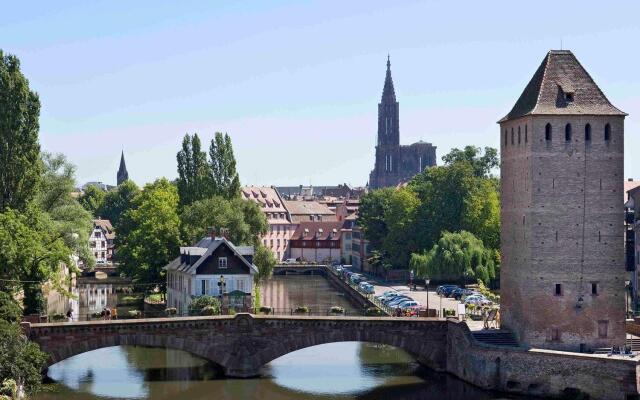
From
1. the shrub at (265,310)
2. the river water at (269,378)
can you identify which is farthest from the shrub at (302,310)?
the river water at (269,378)

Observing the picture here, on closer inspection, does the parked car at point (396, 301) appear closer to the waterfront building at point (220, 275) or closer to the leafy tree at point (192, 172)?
the waterfront building at point (220, 275)

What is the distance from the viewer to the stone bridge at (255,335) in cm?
6334

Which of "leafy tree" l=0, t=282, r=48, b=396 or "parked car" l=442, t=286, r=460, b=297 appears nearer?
"leafy tree" l=0, t=282, r=48, b=396

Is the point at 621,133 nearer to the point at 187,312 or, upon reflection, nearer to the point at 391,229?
the point at 187,312

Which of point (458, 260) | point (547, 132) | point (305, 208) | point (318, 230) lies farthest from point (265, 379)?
point (305, 208)

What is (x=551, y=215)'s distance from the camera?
204 feet

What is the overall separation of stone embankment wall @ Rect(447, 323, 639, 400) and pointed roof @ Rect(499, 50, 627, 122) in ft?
42.9

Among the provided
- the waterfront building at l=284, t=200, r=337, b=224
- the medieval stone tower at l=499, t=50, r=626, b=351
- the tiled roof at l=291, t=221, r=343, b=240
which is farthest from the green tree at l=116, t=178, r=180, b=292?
the waterfront building at l=284, t=200, r=337, b=224

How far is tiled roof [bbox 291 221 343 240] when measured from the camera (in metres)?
169

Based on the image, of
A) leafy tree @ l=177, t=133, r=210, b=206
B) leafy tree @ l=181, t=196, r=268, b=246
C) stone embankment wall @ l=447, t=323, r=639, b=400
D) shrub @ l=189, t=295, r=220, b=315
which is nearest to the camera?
stone embankment wall @ l=447, t=323, r=639, b=400

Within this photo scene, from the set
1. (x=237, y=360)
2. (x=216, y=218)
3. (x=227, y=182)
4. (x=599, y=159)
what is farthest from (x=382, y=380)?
(x=227, y=182)

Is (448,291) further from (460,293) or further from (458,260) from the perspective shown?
(458,260)

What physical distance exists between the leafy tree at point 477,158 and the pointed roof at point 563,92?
6473 centimetres

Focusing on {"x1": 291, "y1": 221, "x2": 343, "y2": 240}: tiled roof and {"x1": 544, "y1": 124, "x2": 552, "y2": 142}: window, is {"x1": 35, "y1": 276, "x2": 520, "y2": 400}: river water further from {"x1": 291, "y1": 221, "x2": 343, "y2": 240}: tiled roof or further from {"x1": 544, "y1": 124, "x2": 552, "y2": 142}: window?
{"x1": 291, "y1": 221, "x2": 343, "y2": 240}: tiled roof
